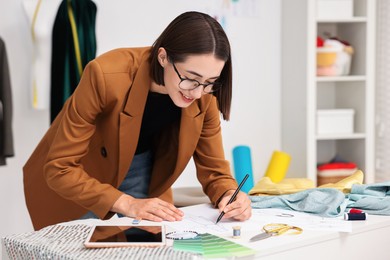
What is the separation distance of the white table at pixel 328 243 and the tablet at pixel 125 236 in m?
0.13

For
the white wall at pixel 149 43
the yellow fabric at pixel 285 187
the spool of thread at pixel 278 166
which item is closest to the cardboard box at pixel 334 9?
the white wall at pixel 149 43

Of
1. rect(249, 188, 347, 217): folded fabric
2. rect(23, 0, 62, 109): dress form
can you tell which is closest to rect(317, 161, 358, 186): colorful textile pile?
rect(23, 0, 62, 109): dress form

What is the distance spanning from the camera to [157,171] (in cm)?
222

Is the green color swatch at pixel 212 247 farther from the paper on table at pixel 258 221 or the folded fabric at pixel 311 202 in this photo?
the folded fabric at pixel 311 202

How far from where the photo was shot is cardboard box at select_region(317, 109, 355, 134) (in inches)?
168

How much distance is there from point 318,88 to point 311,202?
2712mm

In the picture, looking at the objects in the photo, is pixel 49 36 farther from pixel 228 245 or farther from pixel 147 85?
pixel 228 245

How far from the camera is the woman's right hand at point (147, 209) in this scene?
5.97ft

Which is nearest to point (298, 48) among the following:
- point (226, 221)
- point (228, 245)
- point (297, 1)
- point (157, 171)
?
point (297, 1)

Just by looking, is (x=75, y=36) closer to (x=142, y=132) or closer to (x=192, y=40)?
(x=142, y=132)

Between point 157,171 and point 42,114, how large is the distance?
5.43ft

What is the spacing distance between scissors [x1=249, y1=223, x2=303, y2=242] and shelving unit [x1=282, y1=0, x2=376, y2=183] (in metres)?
2.52

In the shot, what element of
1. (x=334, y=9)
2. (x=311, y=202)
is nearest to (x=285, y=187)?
(x=311, y=202)

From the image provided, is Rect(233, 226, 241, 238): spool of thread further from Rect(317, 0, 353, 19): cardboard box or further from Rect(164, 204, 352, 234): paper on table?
Rect(317, 0, 353, 19): cardboard box
